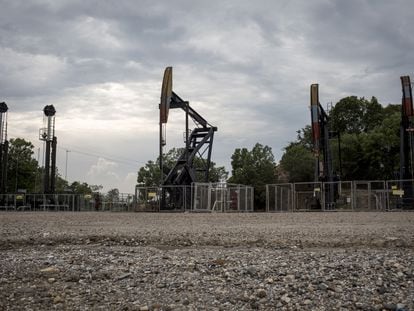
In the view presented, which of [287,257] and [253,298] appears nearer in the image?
[253,298]

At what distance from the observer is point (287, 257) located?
280 inches

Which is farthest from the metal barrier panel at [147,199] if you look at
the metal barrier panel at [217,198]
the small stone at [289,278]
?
the small stone at [289,278]

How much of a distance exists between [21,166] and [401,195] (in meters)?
53.9

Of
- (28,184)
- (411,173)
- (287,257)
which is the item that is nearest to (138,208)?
(411,173)

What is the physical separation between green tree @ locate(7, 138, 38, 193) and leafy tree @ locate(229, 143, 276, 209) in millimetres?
28838

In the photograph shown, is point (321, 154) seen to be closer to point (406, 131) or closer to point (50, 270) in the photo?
point (406, 131)

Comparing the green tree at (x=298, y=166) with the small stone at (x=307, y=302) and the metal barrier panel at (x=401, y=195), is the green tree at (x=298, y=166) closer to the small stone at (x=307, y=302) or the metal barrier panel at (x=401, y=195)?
the metal barrier panel at (x=401, y=195)

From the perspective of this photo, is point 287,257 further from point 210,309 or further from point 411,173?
point 411,173

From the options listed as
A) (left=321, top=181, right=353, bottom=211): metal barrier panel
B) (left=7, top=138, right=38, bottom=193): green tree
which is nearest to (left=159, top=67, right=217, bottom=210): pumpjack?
(left=321, top=181, right=353, bottom=211): metal barrier panel

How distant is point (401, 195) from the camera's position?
32781 mm

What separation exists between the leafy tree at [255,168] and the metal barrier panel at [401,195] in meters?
25.1

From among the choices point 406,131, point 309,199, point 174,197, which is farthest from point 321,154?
point 174,197

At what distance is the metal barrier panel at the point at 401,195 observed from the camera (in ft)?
107

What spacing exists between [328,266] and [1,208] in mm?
45377
